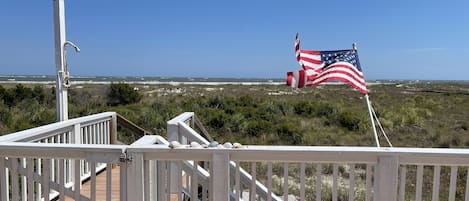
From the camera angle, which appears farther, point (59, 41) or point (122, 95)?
point (122, 95)

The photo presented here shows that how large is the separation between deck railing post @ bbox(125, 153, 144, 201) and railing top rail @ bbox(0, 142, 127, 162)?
0.08m

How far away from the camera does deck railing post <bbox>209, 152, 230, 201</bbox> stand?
221 cm

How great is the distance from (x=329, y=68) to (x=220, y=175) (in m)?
1.59

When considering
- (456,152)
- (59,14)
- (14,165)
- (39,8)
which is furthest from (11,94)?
(456,152)

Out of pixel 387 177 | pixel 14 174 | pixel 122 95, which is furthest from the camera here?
pixel 122 95

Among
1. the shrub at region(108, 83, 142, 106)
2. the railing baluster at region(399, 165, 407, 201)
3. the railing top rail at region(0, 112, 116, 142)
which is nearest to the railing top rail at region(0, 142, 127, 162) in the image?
the railing top rail at region(0, 112, 116, 142)

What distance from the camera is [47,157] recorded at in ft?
7.61

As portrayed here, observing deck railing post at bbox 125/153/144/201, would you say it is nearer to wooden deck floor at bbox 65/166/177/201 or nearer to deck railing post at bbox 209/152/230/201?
deck railing post at bbox 209/152/230/201

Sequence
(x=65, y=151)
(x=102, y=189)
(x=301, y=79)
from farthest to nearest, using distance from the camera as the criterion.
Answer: (x=102, y=189), (x=301, y=79), (x=65, y=151)

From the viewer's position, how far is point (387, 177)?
2164 mm

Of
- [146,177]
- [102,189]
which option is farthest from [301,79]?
[102,189]

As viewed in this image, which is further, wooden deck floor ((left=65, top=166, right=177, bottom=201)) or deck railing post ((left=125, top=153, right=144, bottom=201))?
wooden deck floor ((left=65, top=166, right=177, bottom=201))

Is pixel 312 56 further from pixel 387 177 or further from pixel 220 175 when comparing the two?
pixel 220 175

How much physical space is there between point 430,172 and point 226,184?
6.37 m
